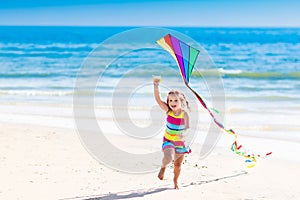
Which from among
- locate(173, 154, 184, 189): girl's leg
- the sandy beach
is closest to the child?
locate(173, 154, 184, 189): girl's leg

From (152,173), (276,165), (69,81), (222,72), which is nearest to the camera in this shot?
(152,173)

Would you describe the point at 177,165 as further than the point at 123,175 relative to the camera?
No

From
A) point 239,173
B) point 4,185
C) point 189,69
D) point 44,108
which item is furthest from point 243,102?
point 4,185

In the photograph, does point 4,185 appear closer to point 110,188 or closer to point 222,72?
point 110,188

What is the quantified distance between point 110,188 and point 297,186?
2.34 metres

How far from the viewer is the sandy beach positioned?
4.79 meters

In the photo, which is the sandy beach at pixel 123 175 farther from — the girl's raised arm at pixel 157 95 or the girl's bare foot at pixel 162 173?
the girl's raised arm at pixel 157 95

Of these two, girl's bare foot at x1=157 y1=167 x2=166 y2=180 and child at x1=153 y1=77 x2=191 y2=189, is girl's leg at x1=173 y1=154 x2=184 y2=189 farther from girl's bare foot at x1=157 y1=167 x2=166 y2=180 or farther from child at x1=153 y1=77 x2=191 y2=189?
girl's bare foot at x1=157 y1=167 x2=166 y2=180

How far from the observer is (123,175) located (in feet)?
18.2

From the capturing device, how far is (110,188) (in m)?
5.02

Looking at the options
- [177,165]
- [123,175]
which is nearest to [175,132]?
[177,165]

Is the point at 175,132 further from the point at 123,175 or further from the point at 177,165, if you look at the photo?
the point at 123,175

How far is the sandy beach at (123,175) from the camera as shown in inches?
189

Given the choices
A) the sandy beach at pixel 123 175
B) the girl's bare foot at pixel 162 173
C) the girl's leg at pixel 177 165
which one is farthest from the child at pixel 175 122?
the sandy beach at pixel 123 175
